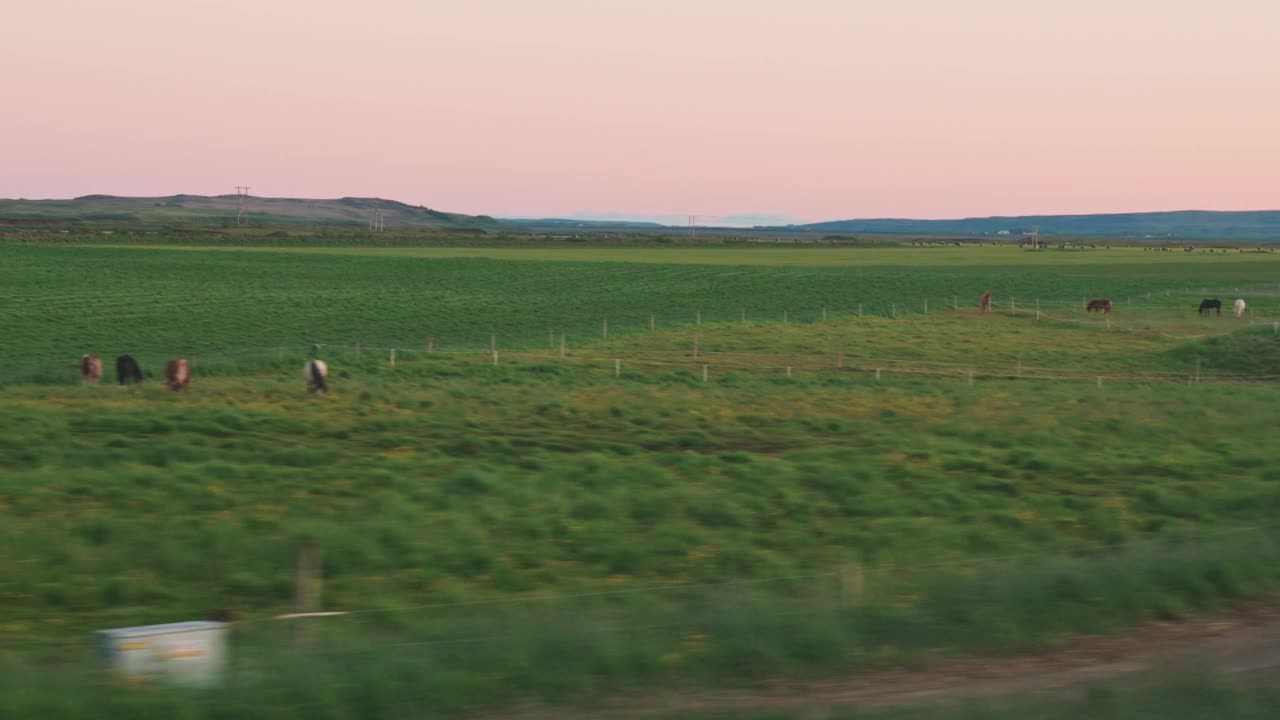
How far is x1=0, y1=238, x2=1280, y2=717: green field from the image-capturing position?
1038 centimetres

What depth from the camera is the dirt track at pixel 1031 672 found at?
29.5ft

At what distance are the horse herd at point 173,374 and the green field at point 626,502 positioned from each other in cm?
60

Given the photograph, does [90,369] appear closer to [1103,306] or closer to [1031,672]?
[1031,672]

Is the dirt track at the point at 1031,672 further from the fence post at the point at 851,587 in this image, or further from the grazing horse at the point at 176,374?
the grazing horse at the point at 176,374

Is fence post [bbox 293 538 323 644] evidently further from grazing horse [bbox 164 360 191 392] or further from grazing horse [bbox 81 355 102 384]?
grazing horse [bbox 81 355 102 384]

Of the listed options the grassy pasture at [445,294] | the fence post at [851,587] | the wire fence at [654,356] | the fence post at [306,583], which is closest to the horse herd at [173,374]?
the wire fence at [654,356]

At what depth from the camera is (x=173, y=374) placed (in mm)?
29188

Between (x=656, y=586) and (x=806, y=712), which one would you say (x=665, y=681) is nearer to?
(x=806, y=712)

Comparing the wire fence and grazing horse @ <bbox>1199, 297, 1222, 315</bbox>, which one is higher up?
grazing horse @ <bbox>1199, 297, 1222, 315</bbox>

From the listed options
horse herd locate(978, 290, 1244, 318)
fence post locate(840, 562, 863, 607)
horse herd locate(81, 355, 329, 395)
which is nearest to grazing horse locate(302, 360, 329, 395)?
horse herd locate(81, 355, 329, 395)

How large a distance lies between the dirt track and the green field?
1.03ft

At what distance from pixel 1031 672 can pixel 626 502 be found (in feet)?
24.8

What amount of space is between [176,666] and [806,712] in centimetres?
445

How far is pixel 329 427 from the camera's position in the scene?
75.4ft
